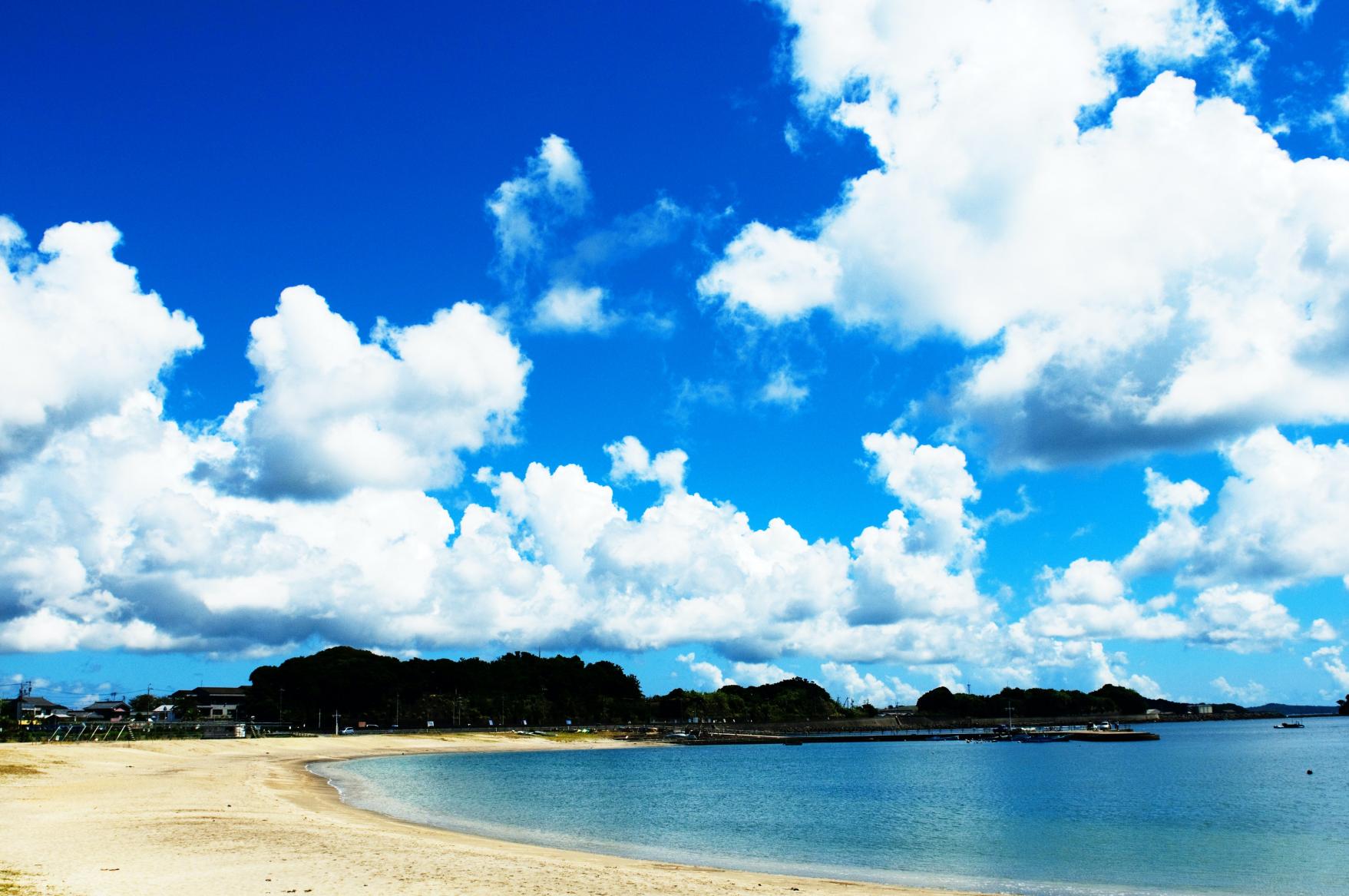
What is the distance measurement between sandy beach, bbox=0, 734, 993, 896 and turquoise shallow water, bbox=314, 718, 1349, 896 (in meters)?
5.47

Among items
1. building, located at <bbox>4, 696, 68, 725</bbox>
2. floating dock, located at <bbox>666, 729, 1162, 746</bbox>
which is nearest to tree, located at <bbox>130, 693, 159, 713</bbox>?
building, located at <bbox>4, 696, 68, 725</bbox>

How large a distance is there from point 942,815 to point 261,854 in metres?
40.4

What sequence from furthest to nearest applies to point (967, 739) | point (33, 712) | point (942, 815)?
point (967, 739), point (33, 712), point (942, 815)

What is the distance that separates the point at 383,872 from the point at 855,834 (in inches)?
1090

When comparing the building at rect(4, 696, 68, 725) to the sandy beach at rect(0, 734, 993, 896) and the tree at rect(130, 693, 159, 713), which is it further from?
the sandy beach at rect(0, 734, 993, 896)

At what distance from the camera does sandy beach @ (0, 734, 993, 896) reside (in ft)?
74.0

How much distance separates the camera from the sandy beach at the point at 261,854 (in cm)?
2256

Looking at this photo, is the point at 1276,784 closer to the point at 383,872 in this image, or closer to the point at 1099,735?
the point at 383,872

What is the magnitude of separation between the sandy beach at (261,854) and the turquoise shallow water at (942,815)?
17.9 feet

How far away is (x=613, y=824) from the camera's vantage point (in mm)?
49375

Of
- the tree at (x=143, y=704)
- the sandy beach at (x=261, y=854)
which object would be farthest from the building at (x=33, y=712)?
the sandy beach at (x=261, y=854)

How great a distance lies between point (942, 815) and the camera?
182 feet

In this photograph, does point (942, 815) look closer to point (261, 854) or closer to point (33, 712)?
point (261, 854)

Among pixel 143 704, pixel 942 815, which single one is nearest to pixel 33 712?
pixel 143 704
